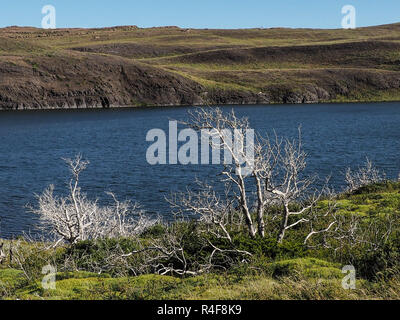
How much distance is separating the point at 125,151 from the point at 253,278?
41413 mm

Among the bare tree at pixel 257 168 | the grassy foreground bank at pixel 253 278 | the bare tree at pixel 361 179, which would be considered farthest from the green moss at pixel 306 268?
the bare tree at pixel 361 179

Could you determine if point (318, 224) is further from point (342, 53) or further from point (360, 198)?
point (342, 53)

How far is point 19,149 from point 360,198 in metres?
40.0

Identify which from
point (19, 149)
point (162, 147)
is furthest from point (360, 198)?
point (19, 149)

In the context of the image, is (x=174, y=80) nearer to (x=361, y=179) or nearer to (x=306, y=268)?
(x=361, y=179)

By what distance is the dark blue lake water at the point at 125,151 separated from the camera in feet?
116

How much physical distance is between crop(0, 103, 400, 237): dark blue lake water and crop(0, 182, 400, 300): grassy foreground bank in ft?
45.1

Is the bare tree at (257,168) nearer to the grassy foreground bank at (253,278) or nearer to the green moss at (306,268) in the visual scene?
the grassy foreground bank at (253,278)

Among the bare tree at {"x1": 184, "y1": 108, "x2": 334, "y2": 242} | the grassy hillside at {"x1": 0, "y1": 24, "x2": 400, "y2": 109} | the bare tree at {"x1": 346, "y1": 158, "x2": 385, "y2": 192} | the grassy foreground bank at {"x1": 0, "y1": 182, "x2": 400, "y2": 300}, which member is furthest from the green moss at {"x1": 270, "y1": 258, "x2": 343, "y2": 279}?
the grassy hillside at {"x1": 0, "y1": 24, "x2": 400, "y2": 109}

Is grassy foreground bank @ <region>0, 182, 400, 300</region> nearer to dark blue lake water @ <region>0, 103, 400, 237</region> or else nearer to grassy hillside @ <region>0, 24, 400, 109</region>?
dark blue lake water @ <region>0, 103, 400, 237</region>

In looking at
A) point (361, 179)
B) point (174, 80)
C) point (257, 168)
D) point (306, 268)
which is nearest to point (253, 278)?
point (306, 268)

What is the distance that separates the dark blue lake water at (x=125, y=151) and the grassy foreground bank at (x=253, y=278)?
45.1ft

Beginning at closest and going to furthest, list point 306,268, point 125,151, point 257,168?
point 306,268 → point 257,168 → point 125,151

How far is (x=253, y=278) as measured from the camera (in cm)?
1289
